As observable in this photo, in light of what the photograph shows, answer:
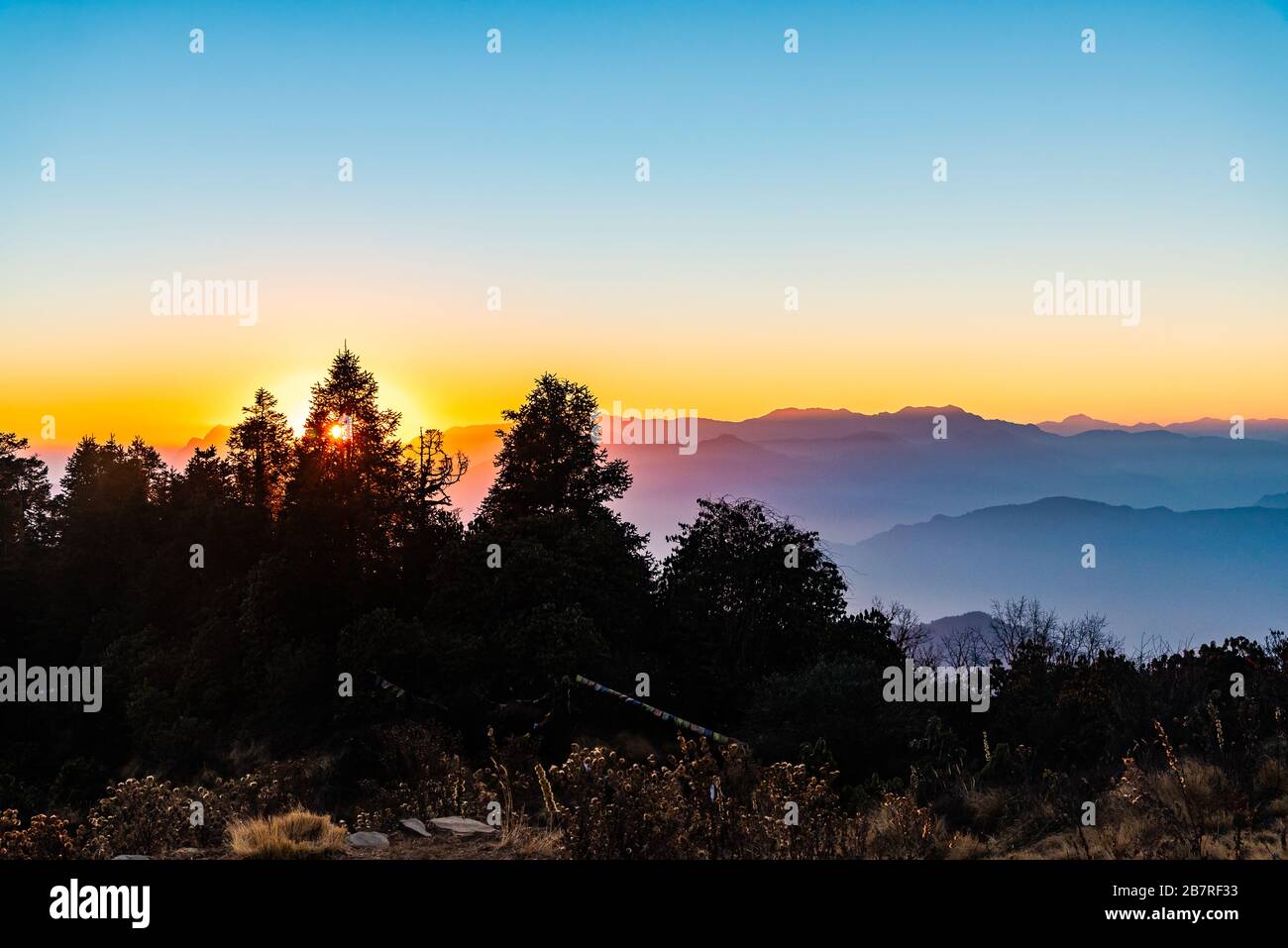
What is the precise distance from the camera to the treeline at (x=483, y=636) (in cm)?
1602

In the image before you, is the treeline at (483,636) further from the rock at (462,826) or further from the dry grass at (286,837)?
the dry grass at (286,837)

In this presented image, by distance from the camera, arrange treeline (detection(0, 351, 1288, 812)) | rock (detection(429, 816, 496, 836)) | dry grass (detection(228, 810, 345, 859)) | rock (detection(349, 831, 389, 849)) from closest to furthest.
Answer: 1. dry grass (detection(228, 810, 345, 859))
2. rock (detection(349, 831, 389, 849))
3. rock (detection(429, 816, 496, 836))
4. treeline (detection(0, 351, 1288, 812))

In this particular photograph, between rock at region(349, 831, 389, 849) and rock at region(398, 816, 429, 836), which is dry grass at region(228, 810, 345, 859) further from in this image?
rock at region(398, 816, 429, 836)

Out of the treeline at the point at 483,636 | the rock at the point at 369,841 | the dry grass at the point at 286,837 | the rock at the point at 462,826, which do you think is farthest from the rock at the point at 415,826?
the treeline at the point at 483,636

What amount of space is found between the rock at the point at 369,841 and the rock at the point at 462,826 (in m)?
0.72

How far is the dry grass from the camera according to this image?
7.95 meters

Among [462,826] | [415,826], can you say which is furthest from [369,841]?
[462,826]

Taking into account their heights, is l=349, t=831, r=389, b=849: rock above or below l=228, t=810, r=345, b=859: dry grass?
below

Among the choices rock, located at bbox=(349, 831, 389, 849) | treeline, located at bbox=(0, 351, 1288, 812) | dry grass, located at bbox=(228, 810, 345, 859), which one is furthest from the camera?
treeline, located at bbox=(0, 351, 1288, 812)

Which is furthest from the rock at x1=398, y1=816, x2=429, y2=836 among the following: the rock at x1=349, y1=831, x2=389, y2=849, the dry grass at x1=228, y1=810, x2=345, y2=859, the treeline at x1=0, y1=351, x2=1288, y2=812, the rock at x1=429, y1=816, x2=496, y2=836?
the treeline at x1=0, y1=351, x2=1288, y2=812

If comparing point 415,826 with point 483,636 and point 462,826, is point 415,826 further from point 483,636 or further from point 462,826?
point 483,636

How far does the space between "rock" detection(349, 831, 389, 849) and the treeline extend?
684 cm

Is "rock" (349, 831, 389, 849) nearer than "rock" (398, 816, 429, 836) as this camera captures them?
Yes

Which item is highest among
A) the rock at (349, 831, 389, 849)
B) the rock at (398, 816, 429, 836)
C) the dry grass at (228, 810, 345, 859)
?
the dry grass at (228, 810, 345, 859)
